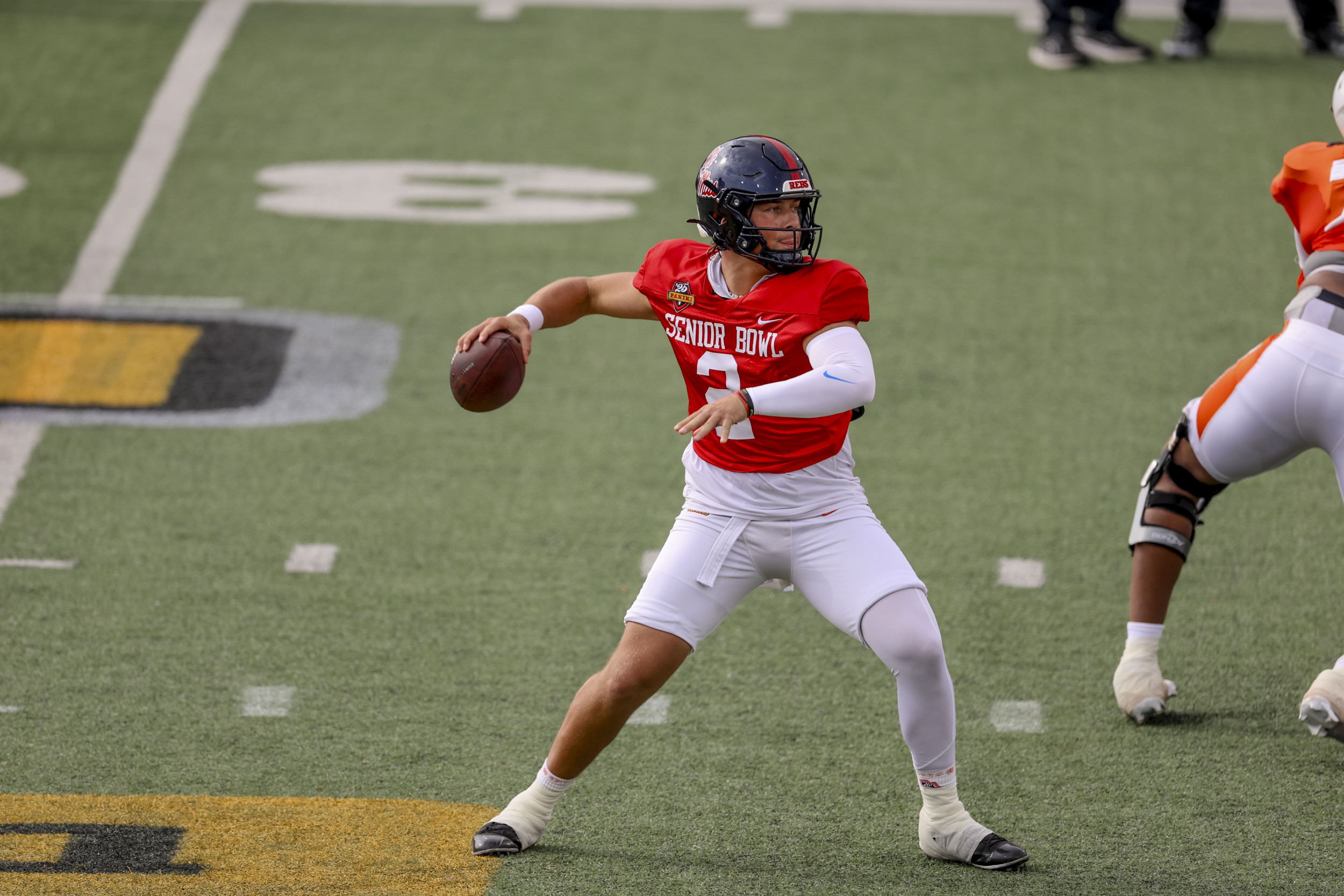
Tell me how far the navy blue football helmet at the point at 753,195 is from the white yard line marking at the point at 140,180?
3247 millimetres

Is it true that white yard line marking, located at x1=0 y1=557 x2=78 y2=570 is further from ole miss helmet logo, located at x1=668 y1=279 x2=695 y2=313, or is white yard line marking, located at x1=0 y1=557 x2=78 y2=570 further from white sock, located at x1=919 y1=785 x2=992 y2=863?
white sock, located at x1=919 y1=785 x2=992 y2=863

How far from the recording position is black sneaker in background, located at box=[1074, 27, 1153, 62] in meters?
8.88

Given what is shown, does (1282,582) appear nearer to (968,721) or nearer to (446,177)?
(968,721)

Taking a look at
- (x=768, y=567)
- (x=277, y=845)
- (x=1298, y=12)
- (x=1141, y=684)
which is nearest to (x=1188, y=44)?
(x=1298, y=12)

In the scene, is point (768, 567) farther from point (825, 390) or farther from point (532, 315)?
point (532, 315)

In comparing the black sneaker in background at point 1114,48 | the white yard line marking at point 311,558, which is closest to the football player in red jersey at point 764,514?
the white yard line marking at point 311,558

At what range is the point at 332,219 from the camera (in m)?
7.44

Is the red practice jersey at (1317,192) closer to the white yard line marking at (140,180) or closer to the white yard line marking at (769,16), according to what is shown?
the white yard line marking at (140,180)

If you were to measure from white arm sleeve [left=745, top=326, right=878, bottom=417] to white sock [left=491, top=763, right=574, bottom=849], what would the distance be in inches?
42.0

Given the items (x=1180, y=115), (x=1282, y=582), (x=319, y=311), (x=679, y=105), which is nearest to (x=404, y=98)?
(x=679, y=105)

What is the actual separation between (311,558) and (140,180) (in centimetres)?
371

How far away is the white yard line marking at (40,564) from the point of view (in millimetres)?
4875

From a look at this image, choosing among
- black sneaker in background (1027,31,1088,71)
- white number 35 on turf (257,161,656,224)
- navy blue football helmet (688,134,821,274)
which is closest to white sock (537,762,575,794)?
navy blue football helmet (688,134,821,274)

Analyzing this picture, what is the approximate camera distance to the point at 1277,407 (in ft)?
11.8
